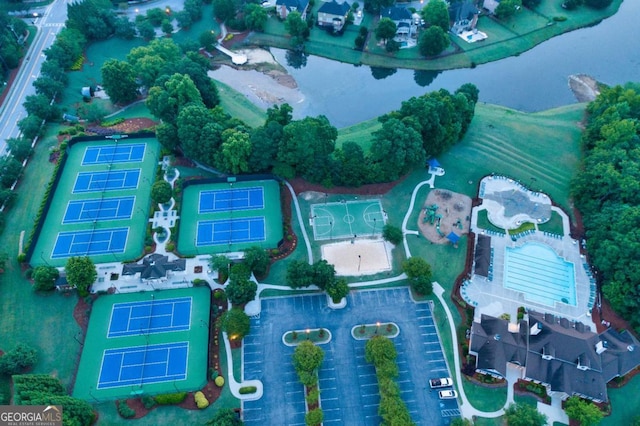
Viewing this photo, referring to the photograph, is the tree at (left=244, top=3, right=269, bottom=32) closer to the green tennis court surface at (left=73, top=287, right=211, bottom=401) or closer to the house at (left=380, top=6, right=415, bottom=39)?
the house at (left=380, top=6, right=415, bottom=39)

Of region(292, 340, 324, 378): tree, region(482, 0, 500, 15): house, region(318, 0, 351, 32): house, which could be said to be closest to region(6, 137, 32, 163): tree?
region(292, 340, 324, 378): tree

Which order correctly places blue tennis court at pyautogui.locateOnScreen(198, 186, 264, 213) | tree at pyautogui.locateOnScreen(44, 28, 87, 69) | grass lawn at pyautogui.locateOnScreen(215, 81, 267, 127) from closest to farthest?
blue tennis court at pyautogui.locateOnScreen(198, 186, 264, 213) → grass lawn at pyautogui.locateOnScreen(215, 81, 267, 127) → tree at pyautogui.locateOnScreen(44, 28, 87, 69)

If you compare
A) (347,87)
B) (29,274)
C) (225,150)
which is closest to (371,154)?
(225,150)

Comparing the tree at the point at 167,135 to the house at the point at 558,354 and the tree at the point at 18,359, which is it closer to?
the tree at the point at 18,359

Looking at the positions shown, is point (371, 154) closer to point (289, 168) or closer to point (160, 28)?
point (289, 168)

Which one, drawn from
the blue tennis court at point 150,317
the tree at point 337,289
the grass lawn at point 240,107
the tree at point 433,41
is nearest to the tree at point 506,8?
the tree at point 433,41

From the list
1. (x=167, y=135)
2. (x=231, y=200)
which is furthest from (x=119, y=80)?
(x=231, y=200)
